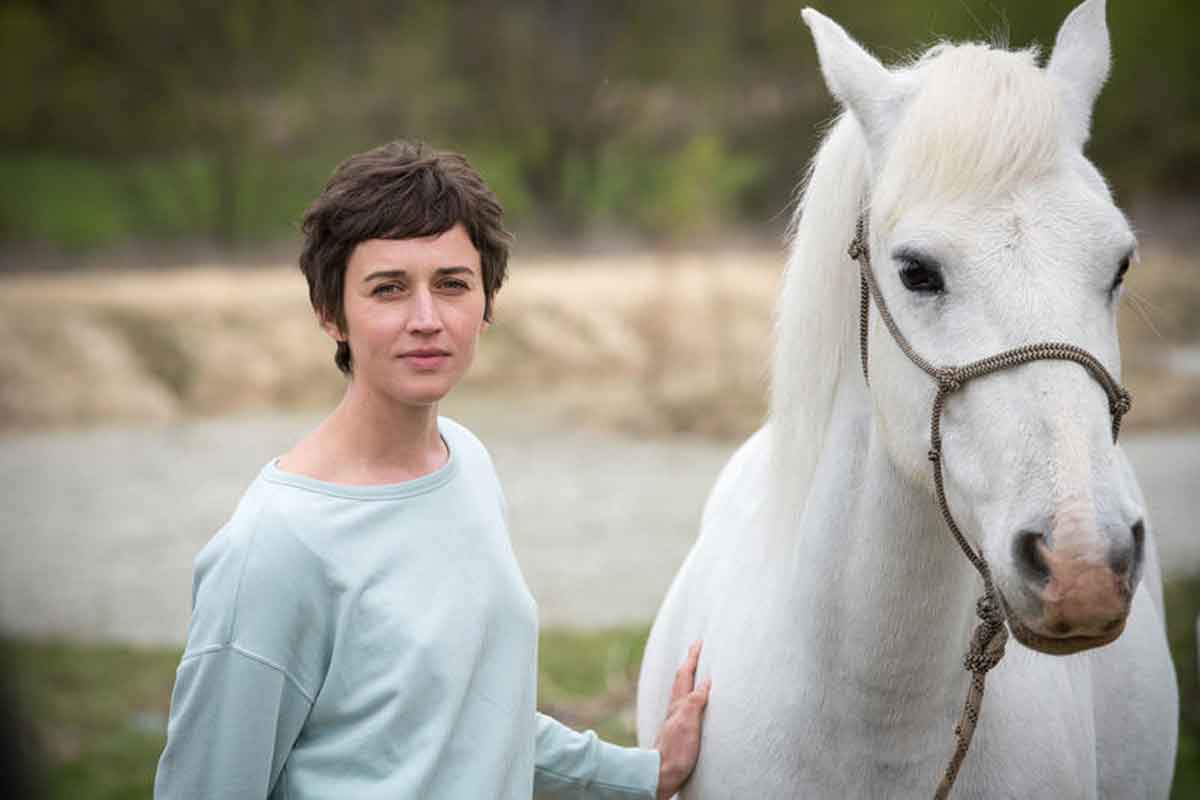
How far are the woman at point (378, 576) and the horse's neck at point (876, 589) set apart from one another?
1.53ft

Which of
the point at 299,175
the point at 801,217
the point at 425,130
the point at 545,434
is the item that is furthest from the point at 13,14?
the point at 801,217

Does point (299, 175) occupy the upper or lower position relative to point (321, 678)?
upper

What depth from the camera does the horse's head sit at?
1.36 m

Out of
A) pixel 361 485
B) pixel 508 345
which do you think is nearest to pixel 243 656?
pixel 361 485

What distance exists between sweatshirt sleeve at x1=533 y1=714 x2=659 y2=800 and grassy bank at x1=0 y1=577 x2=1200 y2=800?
2.60 meters

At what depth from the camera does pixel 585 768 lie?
1868mm

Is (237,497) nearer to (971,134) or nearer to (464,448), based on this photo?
(464,448)

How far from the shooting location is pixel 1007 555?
4.64 feet

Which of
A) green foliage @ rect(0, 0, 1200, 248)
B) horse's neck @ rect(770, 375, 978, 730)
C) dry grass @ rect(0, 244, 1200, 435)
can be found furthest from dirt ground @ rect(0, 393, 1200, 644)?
horse's neck @ rect(770, 375, 978, 730)

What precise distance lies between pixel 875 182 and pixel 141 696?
446 centimetres

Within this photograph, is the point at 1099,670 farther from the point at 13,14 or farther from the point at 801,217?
the point at 13,14

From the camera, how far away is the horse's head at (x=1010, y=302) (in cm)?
136

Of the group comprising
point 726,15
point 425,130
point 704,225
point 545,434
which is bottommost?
point 545,434

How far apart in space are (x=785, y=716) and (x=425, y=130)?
13545 mm
